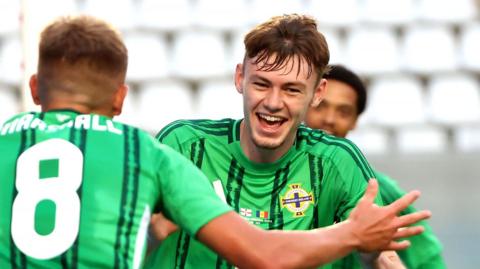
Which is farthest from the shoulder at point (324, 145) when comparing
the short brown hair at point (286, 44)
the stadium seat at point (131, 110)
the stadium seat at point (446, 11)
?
the stadium seat at point (446, 11)

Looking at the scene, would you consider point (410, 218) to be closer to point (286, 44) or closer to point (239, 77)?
point (286, 44)

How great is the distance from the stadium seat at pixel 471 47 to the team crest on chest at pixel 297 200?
398 inches

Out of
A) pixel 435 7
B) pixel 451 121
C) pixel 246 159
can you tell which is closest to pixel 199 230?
pixel 246 159

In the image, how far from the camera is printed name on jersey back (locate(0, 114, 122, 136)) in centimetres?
278

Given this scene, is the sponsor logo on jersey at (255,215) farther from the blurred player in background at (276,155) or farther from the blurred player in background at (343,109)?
the blurred player in background at (343,109)

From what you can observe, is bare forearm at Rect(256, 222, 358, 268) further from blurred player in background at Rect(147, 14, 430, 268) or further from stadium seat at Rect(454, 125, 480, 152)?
stadium seat at Rect(454, 125, 480, 152)

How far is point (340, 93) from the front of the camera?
5.18 meters

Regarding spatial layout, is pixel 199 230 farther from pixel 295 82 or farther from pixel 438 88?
pixel 438 88

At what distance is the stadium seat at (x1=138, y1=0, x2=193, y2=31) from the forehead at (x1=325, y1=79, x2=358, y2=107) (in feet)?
28.3

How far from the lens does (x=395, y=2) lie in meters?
13.6

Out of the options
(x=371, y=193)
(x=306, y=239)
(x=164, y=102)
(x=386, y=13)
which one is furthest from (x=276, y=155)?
(x=386, y=13)

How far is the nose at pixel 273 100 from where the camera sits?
3723 millimetres

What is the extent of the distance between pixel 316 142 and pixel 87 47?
1357mm

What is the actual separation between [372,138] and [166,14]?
3.42m
